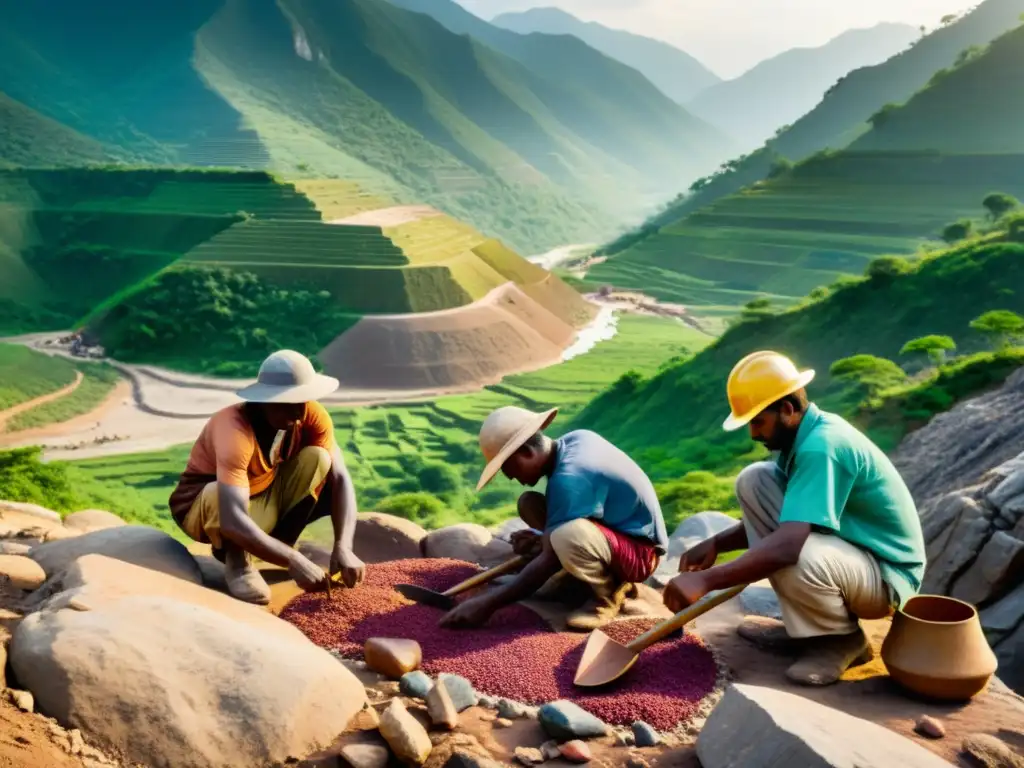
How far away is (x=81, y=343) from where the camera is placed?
120ft

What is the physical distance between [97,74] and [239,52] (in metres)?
12.9

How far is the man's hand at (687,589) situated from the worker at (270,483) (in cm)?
162

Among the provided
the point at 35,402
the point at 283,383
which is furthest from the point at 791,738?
the point at 35,402

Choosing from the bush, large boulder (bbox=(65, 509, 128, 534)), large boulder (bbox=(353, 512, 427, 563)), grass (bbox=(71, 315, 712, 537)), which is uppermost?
large boulder (bbox=(353, 512, 427, 563))

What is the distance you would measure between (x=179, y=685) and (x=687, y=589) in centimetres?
187

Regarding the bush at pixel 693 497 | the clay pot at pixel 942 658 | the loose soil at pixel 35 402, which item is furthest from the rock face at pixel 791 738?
the loose soil at pixel 35 402

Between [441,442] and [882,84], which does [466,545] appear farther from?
[882,84]

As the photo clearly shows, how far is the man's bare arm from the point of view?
4305 millimetres

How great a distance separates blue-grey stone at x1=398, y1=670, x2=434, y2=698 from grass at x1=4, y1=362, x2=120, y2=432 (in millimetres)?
26967

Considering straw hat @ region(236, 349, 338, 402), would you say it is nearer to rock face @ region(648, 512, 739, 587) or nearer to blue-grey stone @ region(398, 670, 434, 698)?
blue-grey stone @ region(398, 670, 434, 698)

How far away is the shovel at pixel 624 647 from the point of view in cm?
372

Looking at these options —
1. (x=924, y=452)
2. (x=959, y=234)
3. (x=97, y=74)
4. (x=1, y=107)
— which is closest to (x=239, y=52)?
(x=97, y=74)

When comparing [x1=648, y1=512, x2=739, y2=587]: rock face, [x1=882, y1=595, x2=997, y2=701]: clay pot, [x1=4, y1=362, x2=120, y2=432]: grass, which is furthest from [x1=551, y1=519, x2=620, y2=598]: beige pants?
[x1=4, y1=362, x2=120, y2=432]: grass

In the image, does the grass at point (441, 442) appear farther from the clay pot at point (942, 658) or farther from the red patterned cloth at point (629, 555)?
the clay pot at point (942, 658)
